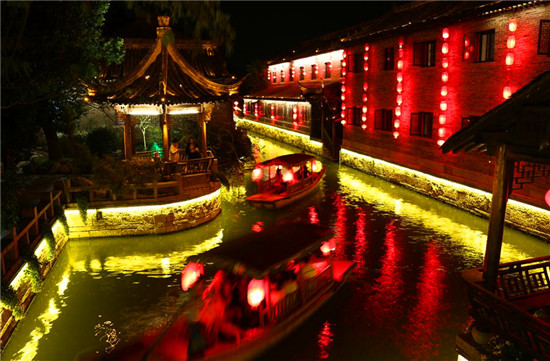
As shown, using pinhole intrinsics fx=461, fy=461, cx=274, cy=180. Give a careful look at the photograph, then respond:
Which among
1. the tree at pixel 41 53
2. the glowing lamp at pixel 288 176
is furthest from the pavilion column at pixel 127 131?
the glowing lamp at pixel 288 176

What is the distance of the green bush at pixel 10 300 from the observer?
9.14 metres

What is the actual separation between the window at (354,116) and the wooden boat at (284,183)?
308 inches

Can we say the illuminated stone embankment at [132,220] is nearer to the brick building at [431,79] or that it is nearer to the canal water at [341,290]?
the canal water at [341,290]

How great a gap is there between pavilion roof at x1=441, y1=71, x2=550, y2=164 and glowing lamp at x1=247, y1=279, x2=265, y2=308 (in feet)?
14.0

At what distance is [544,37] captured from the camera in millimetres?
15008

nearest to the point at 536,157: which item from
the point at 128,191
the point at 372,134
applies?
the point at 128,191

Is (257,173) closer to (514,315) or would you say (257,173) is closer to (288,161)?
(288,161)

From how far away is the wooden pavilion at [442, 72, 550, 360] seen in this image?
6.18 meters

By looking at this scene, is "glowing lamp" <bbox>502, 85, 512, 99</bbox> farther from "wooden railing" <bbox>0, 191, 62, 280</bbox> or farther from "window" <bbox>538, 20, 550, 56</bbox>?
"wooden railing" <bbox>0, 191, 62, 280</bbox>

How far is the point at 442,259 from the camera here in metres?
13.8

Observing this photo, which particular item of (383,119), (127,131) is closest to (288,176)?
(127,131)

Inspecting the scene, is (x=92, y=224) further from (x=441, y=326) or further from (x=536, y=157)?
(x=536, y=157)

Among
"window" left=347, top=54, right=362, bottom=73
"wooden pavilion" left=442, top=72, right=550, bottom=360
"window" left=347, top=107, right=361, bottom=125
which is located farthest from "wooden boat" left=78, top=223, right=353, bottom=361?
"window" left=347, top=54, right=362, bottom=73

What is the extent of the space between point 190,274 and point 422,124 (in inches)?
640
